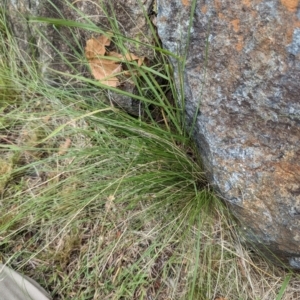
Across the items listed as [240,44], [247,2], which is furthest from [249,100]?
[247,2]

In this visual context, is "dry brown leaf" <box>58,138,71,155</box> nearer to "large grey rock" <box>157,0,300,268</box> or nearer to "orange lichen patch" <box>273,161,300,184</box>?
"large grey rock" <box>157,0,300,268</box>

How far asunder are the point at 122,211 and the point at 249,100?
2.08 feet

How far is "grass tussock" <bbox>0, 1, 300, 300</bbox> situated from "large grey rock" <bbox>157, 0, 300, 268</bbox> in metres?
0.14

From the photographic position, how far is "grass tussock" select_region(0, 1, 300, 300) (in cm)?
150

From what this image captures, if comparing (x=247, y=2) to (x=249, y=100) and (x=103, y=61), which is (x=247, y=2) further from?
(x=103, y=61)

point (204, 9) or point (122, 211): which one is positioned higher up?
point (204, 9)

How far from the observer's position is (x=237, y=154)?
1.29m

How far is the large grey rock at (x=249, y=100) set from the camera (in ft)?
3.74

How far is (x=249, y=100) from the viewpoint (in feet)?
3.99

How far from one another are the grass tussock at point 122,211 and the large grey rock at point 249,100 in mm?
139

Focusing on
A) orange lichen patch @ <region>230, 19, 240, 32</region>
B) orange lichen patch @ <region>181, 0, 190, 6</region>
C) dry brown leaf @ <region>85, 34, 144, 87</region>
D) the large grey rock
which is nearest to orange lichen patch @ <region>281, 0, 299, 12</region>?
the large grey rock

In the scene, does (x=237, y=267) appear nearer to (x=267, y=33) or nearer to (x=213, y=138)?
(x=213, y=138)

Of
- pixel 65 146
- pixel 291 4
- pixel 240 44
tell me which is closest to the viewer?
pixel 291 4

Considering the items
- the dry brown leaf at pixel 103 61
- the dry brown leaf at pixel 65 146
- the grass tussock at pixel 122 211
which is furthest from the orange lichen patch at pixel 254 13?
the dry brown leaf at pixel 65 146
